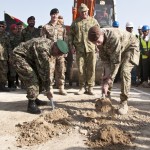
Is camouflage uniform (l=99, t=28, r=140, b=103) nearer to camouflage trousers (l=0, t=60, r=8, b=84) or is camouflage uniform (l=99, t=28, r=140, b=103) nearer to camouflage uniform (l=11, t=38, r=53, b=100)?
camouflage uniform (l=11, t=38, r=53, b=100)

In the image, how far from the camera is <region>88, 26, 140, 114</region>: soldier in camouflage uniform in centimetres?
500

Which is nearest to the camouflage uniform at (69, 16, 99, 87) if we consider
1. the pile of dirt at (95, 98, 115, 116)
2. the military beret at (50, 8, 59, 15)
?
the military beret at (50, 8, 59, 15)

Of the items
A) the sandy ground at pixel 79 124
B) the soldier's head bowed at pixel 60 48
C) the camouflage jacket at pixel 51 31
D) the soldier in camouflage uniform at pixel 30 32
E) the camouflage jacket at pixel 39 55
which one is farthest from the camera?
the soldier in camouflage uniform at pixel 30 32

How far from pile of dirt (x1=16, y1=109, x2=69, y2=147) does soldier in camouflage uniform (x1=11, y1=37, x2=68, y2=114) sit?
19.5 inches

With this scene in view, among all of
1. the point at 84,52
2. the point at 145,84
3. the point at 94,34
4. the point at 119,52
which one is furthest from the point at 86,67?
the point at 94,34

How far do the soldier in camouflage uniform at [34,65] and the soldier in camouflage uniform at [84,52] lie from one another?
173 cm

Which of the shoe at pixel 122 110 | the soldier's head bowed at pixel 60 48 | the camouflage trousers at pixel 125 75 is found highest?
the soldier's head bowed at pixel 60 48

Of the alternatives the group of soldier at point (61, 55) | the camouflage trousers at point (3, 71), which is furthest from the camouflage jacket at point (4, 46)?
the group of soldier at point (61, 55)

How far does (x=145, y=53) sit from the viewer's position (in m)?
9.25

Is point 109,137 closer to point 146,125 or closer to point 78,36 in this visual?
point 146,125

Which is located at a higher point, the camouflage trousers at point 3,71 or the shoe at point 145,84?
the camouflage trousers at point 3,71

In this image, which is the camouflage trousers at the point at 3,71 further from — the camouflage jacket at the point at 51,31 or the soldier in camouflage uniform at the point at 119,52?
the soldier in camouflage uniform at the point at 119,52

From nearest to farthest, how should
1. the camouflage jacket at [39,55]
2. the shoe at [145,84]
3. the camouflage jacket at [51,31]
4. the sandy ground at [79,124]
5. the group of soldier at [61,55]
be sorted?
the sandy ground at [79,124], the group of soldier at [61,55], the camouflage jacket at [39,55], the camouflage jacket at [51,31], the shoe at [145,84]

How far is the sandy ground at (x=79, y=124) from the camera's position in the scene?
4164 millimetres
